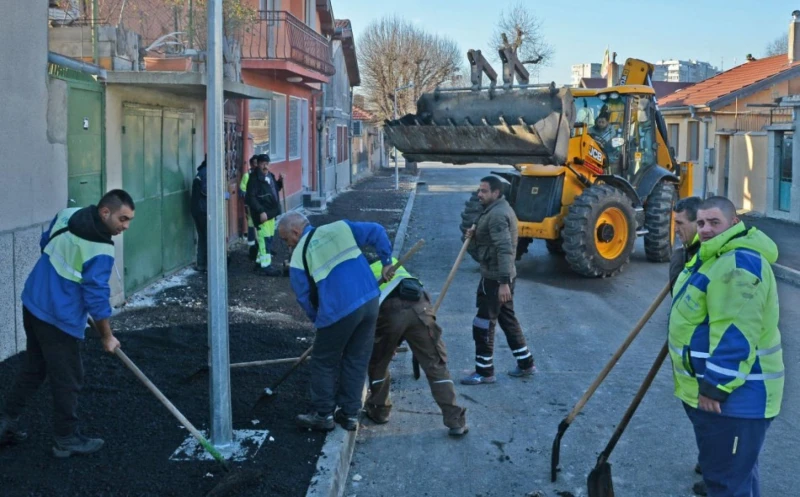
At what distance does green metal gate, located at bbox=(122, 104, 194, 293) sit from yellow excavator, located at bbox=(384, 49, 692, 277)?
2.96m

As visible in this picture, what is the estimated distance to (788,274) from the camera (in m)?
13.9

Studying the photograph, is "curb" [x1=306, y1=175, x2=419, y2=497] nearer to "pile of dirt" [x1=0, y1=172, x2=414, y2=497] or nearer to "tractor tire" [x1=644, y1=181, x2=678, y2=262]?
"pile of dirt" [x1=0, y1=172, x2=414, y2=497]

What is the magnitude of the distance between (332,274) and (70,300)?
1.57 metres

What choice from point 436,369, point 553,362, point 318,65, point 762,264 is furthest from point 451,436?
point 318,65

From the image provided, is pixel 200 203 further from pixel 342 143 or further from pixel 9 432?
pixel 342 143

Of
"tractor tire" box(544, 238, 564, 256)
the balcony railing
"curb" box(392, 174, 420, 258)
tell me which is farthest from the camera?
the balcony railing

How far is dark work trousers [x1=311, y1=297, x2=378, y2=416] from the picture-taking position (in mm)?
5887

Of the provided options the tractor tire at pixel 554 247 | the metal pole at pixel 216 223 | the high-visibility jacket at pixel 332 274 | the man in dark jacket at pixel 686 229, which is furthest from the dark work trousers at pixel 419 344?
the tractor tire at pixel 554 247

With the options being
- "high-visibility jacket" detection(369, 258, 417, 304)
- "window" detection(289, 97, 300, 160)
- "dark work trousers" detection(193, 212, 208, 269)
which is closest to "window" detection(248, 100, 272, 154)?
"window" detection(289, 97, 300, 160)

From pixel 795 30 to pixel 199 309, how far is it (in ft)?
76.3

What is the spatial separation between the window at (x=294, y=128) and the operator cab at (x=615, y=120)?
944 centimetres

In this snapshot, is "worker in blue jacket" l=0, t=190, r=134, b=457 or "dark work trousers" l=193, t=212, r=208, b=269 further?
"dark work trousers" l=193, t=212, r=208, b=269

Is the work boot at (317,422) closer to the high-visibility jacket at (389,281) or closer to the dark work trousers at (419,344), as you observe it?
the dark work trousers at (419,344)

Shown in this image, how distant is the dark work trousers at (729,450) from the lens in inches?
165
